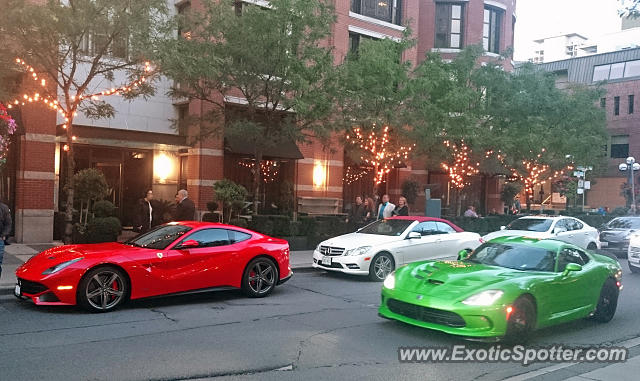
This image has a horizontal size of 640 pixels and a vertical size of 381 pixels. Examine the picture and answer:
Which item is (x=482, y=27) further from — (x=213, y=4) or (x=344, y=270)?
(x=344, y=270)

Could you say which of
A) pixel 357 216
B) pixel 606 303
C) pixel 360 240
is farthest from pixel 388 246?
pixel 357 216

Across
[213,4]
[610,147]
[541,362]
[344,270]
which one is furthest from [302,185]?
[610,147]

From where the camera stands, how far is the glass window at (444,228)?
1376cm

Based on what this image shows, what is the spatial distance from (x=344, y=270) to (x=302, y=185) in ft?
37.1

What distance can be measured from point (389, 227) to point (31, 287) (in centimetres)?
776

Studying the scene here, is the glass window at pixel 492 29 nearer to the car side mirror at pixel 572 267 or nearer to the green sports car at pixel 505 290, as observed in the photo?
the green sports car at pixel 505 290

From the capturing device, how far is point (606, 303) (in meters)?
8.77

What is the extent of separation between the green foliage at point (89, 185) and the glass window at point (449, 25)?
Result: 62.3 ft

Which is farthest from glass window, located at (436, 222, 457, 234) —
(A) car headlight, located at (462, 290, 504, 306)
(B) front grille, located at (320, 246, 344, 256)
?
(A) car headlight, located at (462, 290, 504, 306)

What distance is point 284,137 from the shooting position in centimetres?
1730

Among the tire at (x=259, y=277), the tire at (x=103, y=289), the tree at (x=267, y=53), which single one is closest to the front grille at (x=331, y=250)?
the tire at (x=259, y=277)

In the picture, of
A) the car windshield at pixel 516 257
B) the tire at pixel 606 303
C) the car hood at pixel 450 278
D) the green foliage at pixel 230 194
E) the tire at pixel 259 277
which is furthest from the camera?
the green foliage at pixel 230 194

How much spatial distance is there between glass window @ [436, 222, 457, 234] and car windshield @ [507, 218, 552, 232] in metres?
4.51

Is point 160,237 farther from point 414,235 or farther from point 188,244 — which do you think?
point 414,235
